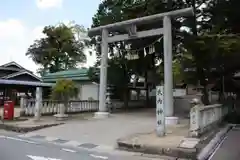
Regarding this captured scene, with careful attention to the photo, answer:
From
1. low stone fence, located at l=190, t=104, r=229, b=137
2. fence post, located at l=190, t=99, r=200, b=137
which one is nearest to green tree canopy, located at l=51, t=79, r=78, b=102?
low stone fence, located at l=190, t=104, r=229, b=137

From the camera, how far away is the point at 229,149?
10312 mm

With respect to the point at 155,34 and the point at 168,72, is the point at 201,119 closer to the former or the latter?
the point at 168,72

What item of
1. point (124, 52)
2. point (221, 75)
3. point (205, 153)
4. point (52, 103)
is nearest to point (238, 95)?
point (221, 75)

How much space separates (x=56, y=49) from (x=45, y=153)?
3720 cm

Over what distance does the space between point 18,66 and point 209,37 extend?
1085 inches

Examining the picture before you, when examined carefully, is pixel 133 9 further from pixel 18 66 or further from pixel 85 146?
pixel 18 66

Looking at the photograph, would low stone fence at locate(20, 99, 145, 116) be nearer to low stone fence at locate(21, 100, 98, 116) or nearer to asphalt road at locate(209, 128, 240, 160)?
low stone fence at locate(21, 100, 98, 116)

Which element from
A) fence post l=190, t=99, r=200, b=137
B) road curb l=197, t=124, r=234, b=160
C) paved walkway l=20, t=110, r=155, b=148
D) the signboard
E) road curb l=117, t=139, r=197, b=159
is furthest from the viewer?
paved walkway l=20, t=110, r=155, b=148

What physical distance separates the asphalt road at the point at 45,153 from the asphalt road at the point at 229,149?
7.23ft

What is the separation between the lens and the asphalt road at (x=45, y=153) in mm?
8602

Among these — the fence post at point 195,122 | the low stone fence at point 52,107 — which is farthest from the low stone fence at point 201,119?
the low stone fence at point 52,107

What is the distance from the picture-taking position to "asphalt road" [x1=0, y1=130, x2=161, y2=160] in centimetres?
860

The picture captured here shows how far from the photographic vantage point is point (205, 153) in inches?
366

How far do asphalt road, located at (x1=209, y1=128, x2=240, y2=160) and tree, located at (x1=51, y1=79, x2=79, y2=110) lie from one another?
9.59m
